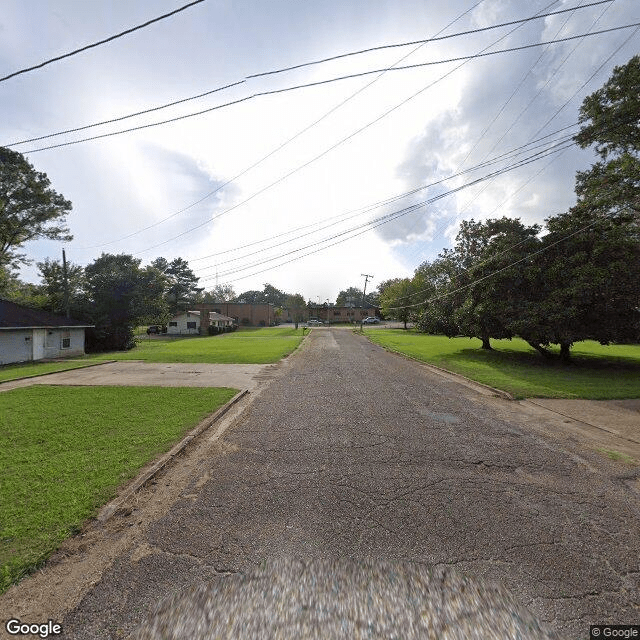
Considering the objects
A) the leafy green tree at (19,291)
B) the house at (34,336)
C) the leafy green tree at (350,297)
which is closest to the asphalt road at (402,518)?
the house at (34,336)

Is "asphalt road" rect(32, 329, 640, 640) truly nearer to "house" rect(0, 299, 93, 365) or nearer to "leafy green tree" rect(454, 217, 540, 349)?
"leafy green tree" rect(454, 217, 540, 349)

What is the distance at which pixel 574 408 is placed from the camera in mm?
7828

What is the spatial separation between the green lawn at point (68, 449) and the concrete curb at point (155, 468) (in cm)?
13

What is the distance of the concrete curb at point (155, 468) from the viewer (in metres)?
3.37

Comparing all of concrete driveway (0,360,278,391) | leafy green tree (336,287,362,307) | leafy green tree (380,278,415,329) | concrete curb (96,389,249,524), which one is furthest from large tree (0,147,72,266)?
leafy green tree (336,287,362,307)

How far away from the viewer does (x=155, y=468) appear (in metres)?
4.34

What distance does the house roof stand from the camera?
1824 centimetres

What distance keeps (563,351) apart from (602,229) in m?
6.09

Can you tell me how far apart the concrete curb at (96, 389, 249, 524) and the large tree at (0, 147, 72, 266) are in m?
31.7

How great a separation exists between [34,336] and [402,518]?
25.1 m

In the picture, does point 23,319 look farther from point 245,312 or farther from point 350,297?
point 350,297

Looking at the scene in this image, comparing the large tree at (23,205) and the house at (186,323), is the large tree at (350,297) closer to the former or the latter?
the house at (186,323)

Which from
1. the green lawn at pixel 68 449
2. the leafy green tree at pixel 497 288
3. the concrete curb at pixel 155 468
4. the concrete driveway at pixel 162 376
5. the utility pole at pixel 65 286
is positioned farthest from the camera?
the utility pole at pixel 65 286

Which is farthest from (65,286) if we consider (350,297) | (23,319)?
(350,297)
